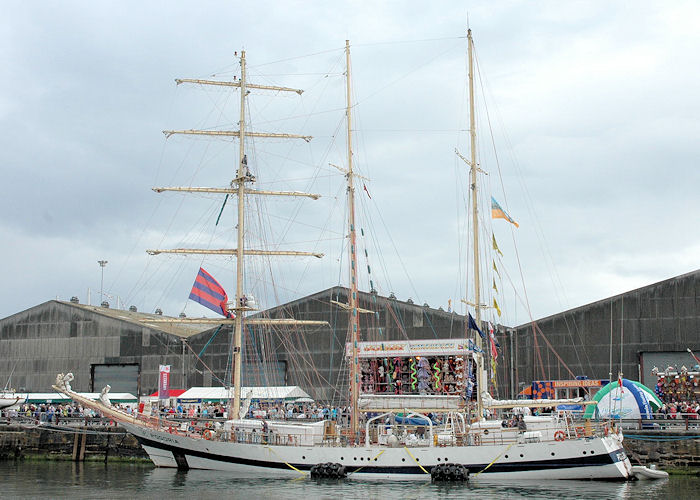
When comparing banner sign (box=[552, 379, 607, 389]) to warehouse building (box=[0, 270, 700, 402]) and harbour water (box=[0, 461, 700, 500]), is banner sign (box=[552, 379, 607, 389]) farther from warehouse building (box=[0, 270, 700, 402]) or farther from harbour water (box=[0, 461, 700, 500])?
harbour water (box=[0, 461, 700, 500])

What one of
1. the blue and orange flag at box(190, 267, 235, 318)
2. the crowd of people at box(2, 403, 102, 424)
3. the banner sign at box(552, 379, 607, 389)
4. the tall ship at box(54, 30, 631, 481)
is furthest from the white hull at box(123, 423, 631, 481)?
the crowd of people at box(2, 403, 102, 424)

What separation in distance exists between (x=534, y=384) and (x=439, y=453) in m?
17.4

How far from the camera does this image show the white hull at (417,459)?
4209 centimetres

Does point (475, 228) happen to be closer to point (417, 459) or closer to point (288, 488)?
point (417, 459)

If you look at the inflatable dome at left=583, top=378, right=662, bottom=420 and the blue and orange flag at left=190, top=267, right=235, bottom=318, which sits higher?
the blue and orange flag at left=190, top=267, right=235, bottom=318

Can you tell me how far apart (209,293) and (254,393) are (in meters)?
13.8

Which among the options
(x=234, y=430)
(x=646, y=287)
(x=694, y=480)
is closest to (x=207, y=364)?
(x=234, y=430)

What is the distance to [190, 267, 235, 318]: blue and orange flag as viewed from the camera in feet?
177

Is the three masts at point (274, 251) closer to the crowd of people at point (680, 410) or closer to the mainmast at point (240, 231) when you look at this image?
the mainmast at point (240, 231)

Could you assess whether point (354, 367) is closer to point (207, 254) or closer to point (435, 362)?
point (435, 362)

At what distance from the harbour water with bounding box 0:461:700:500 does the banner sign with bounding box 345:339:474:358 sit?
8032 mm

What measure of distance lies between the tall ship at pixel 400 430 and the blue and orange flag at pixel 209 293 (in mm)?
601

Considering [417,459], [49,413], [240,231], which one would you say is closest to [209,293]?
[240,231]

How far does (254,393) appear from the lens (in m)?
65.6
